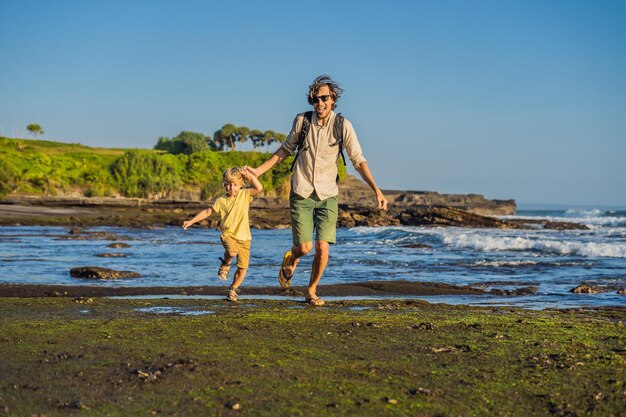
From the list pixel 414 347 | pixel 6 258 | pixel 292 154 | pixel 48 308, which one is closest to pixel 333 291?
pixel 292 154

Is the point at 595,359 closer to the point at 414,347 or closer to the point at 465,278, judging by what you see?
the point at 414,347

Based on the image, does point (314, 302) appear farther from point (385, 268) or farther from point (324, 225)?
point (385, 268)

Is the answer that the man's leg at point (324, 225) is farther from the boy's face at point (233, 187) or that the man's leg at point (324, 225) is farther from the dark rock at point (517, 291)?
the dark rock at point (517, 291)

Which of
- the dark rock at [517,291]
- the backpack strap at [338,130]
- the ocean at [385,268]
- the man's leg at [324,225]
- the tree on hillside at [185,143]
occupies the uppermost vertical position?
the tree on hillside at [185,143]

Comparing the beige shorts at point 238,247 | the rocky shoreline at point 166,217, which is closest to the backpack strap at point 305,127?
the beige shorts at point 238,247

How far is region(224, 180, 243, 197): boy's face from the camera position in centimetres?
902

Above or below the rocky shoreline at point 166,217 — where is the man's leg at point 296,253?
above

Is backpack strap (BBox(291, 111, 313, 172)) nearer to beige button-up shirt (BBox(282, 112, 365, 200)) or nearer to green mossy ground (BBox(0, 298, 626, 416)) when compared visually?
beige button-up shirt (BBox(282, 112, 365, 200))

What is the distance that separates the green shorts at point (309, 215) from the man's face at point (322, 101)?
35.3 inches

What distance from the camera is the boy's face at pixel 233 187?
355 inches

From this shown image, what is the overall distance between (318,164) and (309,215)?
1.88 ft

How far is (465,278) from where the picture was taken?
16.4m

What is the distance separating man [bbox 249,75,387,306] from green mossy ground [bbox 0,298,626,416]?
1.29 metres

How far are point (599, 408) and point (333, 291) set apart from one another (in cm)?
779
